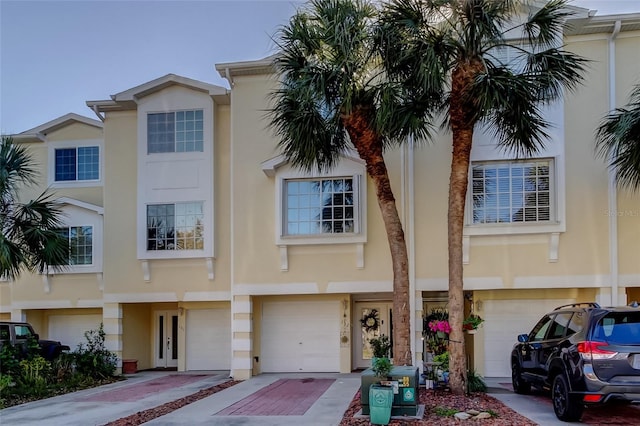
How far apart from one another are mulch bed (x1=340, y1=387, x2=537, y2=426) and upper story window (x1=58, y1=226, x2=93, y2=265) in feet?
33.7

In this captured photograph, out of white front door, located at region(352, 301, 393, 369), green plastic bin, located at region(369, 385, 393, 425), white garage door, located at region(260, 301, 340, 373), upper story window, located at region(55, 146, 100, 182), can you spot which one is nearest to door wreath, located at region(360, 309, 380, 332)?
white front door, located at region(352, 301, 393, 369)

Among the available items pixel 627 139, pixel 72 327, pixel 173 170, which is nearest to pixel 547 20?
pixel 627 139

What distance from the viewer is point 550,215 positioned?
561 inches

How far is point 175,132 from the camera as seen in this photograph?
17.1 m

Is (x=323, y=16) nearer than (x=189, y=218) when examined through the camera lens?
Yes

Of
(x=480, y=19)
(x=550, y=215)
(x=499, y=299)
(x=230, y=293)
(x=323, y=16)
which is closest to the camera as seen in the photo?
(x=480, y=19)

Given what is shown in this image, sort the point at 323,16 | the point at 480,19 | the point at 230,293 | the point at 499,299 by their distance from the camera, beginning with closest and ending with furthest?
the point at 480,19, the point at 323,16, the point at 499,299, the point at 230,293

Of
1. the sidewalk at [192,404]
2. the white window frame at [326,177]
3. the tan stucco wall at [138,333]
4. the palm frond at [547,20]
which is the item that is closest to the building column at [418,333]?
the sidewalk at [192,404]

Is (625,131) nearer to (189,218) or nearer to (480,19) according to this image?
(480,19)

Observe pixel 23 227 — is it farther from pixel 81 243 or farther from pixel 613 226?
pixel 613 226

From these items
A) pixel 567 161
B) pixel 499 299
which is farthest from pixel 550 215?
pixel 499 299

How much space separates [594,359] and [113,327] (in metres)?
13.3

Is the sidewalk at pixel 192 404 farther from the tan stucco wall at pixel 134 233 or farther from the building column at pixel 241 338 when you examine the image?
the tan stucco wall at pixel 134 233

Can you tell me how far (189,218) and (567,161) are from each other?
403 inches
